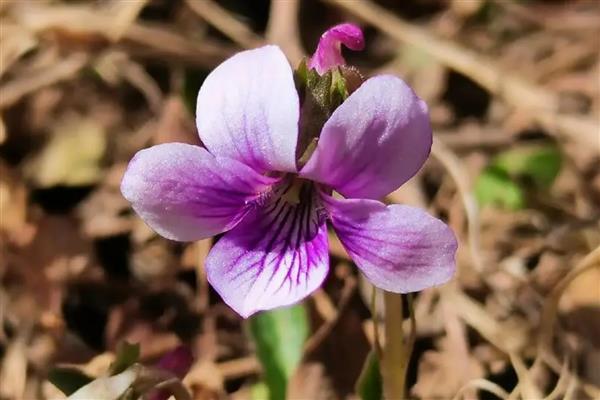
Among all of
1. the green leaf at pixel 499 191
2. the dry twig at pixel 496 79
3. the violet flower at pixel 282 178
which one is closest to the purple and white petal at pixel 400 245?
the violet flower at pixel 282 178

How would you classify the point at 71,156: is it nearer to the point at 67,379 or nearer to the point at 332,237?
the point at 332,237

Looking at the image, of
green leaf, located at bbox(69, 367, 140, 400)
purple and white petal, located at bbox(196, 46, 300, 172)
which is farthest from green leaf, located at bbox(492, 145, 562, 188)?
green leaf, located at bbox(69, 367, 140, 400)

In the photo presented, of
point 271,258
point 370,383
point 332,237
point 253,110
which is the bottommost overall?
point 332,237

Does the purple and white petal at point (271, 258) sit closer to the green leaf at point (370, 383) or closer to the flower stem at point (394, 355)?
the flower stem at point (394, 355)

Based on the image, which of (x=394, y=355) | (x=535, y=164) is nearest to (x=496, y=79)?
(x=535, y=164)

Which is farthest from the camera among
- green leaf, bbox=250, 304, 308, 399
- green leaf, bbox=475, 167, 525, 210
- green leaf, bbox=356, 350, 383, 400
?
green leaf, bbox=475, 167, 525, 210

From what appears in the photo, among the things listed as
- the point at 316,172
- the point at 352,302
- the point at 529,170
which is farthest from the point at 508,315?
the point at 316,172

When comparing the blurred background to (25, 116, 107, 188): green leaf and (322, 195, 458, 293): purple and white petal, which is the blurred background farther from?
(322, 195, 458, 293): purple and white petal
